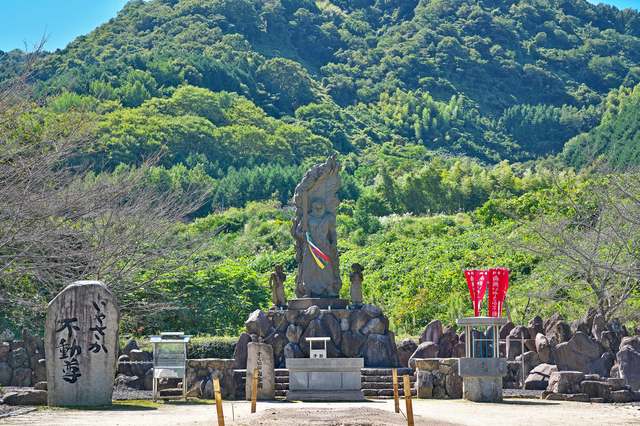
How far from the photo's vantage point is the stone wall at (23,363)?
47.0 feet

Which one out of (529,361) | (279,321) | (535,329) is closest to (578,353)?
(529,361)

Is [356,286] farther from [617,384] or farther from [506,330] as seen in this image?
[617,384]

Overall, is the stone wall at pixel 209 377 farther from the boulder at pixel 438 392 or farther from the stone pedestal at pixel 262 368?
the boulder at pixel 438 392

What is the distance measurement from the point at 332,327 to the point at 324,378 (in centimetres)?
310

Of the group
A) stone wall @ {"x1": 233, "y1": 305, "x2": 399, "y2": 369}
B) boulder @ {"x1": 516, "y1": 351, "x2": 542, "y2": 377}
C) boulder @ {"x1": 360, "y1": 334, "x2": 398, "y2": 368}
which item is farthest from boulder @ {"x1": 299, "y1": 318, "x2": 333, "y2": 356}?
boulder @ {"x1": 516, "y1": 351, "x2": 542, "y2": 377}

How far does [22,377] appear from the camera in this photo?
14320mm

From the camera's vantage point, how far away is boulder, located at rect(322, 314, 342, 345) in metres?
15.2

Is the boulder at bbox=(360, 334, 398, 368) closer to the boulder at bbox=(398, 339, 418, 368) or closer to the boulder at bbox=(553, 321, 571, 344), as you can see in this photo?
the boulder at bbox=(398, 339, 418, 368)

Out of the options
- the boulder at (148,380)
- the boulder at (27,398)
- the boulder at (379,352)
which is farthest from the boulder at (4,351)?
the boulder at (379,352)

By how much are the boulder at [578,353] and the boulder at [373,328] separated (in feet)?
11.9

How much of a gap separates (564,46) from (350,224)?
8137 centimetres

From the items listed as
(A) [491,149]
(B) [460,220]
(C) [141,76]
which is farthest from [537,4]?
(B) [460,220]

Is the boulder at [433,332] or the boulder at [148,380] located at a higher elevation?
the boulder at [433,332]

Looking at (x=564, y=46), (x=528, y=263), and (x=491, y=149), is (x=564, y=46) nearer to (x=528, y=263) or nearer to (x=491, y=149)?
(x=491, y=149)
